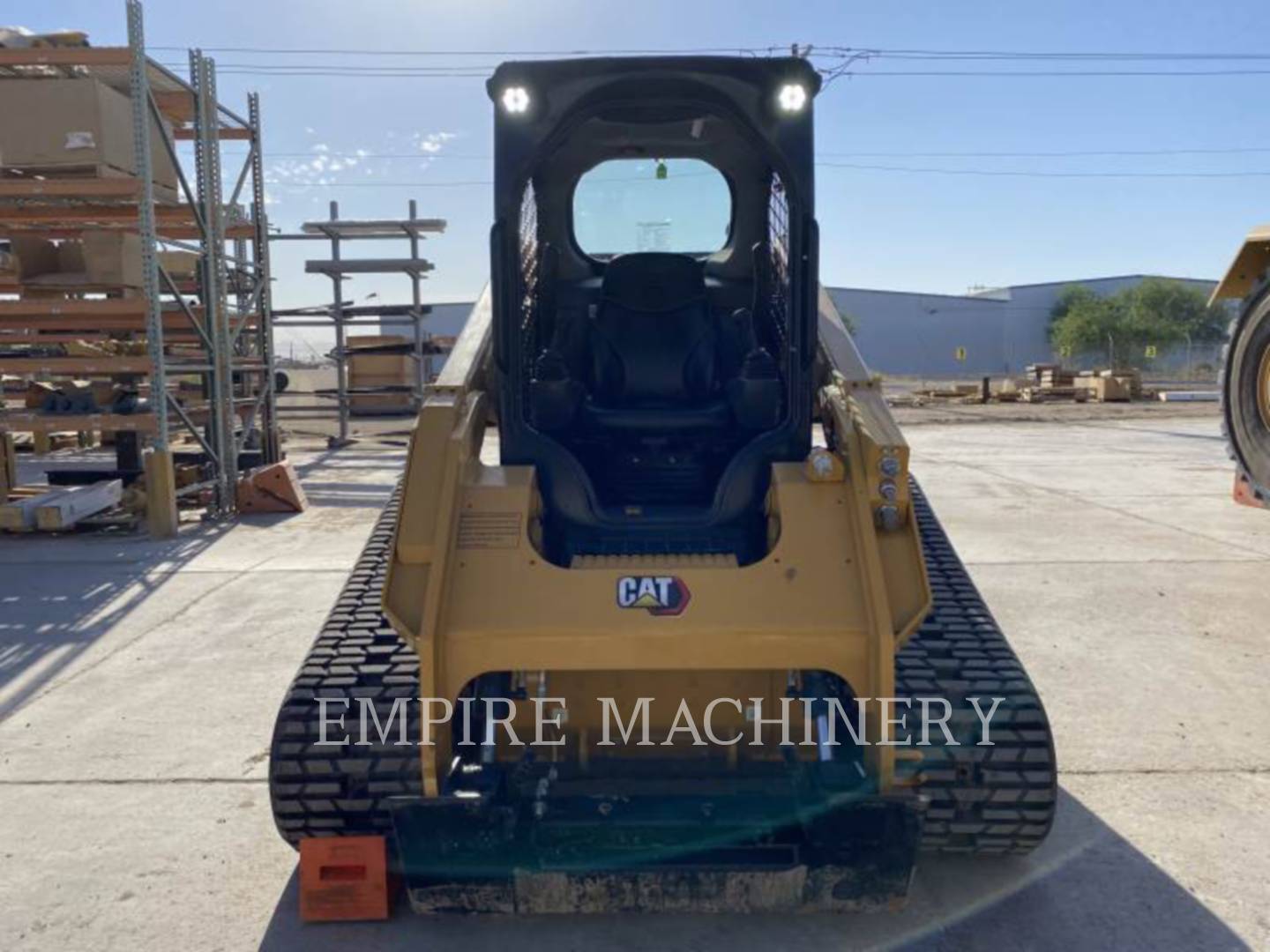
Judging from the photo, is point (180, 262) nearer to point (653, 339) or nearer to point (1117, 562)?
point (653, 339)

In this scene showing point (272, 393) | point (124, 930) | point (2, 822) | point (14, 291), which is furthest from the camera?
point (272, 393)

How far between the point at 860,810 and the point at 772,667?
1.57 ft

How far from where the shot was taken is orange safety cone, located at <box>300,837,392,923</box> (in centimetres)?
307

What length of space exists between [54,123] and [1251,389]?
345 inches

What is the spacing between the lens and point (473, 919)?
3168mm

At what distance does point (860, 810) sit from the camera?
281 cm

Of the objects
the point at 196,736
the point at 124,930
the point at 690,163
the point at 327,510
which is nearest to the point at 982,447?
the point at 327,510

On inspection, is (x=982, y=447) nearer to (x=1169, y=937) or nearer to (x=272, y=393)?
(x=272, y=393)

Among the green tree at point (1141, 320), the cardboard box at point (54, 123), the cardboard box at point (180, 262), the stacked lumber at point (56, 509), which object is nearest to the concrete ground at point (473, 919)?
the stacked lumber at point (56, 509)

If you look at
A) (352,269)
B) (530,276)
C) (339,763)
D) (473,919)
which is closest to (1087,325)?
(352,269)

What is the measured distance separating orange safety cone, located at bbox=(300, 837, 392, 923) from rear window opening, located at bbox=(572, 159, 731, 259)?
9.26 feet

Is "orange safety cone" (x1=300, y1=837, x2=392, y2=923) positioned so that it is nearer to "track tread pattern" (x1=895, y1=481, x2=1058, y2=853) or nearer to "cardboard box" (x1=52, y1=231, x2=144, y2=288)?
"track tread pattern" (x1=895, y1=481, x2=1058, y2=853)

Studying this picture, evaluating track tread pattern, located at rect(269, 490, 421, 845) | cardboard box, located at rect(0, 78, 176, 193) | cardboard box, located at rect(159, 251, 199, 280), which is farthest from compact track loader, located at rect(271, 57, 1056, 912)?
cardboard box, located at rect(159, 251, 199, 280)

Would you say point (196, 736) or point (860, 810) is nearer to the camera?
point (860, 810)
